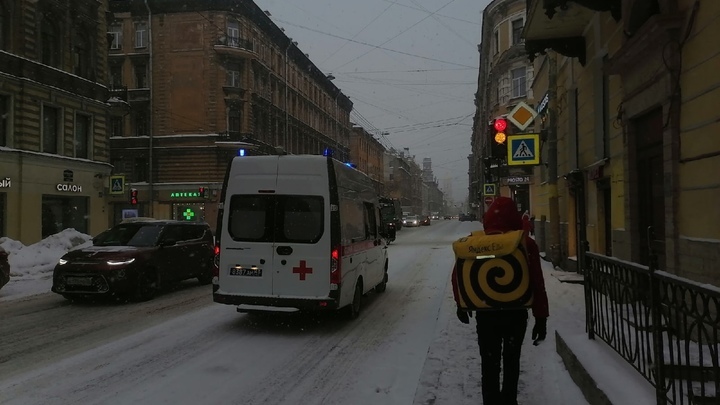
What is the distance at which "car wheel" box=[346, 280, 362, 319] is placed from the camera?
8.64 m

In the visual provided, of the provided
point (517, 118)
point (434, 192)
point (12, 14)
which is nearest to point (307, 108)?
point (12, 14)

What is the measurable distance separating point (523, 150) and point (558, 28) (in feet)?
11.8

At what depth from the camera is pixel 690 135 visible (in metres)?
6.27

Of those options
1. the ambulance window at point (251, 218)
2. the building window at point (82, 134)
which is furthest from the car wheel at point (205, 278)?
the building window at point (82, 134)

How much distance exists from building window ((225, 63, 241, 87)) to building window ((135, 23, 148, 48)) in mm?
7336

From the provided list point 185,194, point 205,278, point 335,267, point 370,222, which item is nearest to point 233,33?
point 185,194

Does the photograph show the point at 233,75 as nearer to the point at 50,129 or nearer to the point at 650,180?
the point at 50,129

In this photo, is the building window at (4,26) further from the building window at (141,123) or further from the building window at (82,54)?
→ the building window at (141,123)

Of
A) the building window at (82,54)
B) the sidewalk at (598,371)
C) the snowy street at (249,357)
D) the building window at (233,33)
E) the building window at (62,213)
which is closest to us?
the sidewalk at (598,371)

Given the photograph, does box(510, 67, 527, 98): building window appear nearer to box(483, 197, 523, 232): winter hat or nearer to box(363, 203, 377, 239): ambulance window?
box(363, 203, 377, 239): ambulance window

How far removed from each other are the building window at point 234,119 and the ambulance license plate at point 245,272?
36.8 meters

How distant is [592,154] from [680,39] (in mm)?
5287

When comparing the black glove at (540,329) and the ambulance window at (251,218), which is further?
the ambulance window at (251,218)

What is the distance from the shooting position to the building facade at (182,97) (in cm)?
4275
